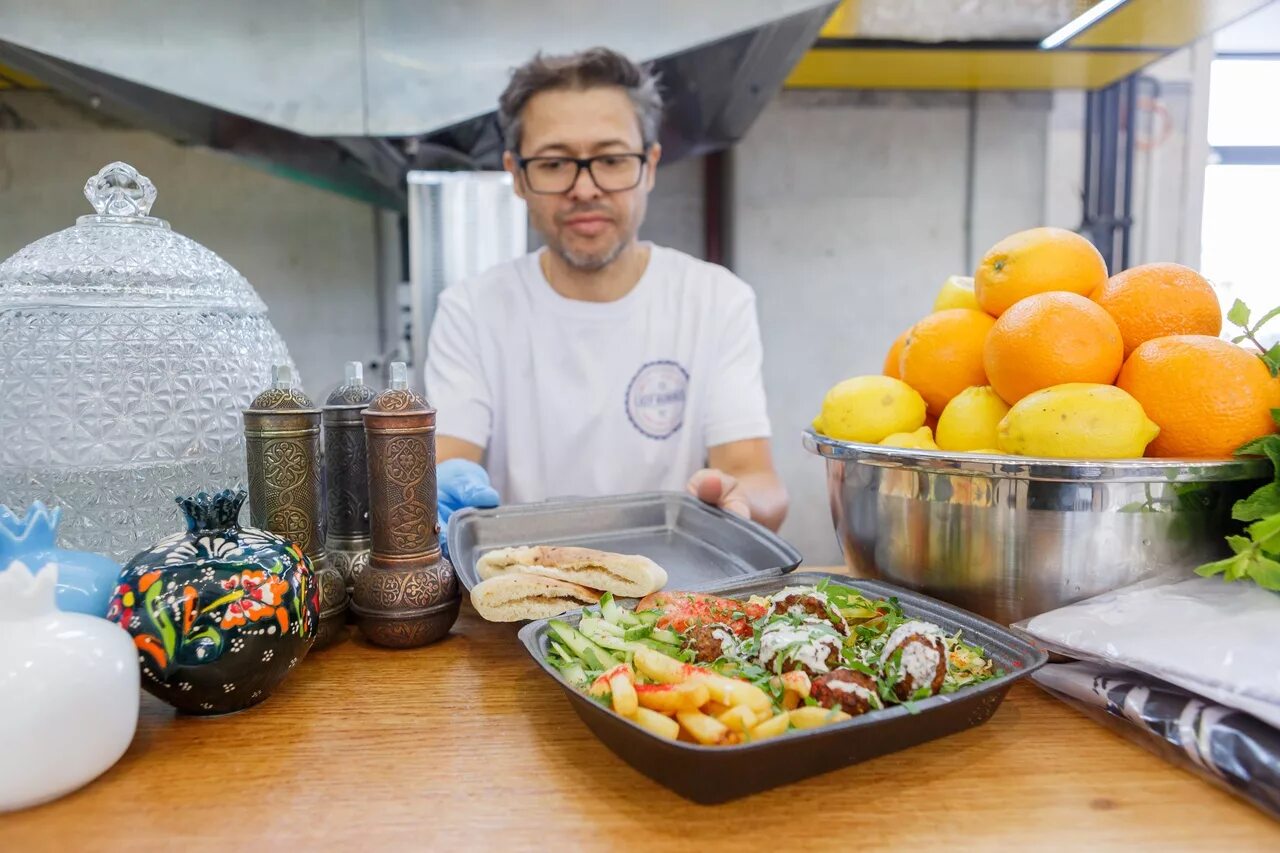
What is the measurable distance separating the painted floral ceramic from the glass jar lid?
Answer: 304 mm

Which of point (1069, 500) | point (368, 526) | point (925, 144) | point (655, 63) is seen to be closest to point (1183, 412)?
point (1069, 500)

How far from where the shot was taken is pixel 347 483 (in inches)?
35.1

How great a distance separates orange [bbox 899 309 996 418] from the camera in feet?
2.96

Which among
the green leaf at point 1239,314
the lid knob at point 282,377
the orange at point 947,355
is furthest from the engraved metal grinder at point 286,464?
the green leaf at point 1239,314

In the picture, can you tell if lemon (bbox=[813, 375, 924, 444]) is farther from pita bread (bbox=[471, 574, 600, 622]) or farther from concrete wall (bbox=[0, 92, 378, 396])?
concrete wall (bbox=[0, 92, 378, 396])

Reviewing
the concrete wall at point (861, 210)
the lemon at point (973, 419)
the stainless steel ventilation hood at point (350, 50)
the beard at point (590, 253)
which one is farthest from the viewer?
the concrete wall at point (861, 210)

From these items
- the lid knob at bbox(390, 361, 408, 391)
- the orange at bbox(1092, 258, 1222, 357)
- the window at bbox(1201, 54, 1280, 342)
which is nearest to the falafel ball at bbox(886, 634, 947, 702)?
the orange at bbox(1092, 258, 1222, 357)

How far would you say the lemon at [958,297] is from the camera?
3.25ft

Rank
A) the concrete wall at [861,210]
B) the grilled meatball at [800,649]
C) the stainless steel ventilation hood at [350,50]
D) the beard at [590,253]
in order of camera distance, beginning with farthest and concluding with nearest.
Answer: the concrete wall at [861,210] → the stainless steel ventilation hood at [350,50] → the beard at [590,253] → the grilled meatball at [800,649]

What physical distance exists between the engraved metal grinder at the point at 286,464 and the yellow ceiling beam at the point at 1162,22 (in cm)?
259

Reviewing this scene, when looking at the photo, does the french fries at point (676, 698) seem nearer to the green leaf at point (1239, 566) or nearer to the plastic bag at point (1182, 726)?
the plastic bag at point (1182, 726)

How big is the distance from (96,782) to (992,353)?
890 millimetres

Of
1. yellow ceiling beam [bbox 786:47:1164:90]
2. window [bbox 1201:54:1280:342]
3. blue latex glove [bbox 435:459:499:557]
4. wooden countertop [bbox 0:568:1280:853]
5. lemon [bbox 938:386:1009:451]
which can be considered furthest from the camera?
window [bbox 1201:54:1280:342]

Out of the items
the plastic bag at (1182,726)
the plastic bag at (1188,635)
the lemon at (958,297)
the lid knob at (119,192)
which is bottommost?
the plastic bag at (1182,726)
